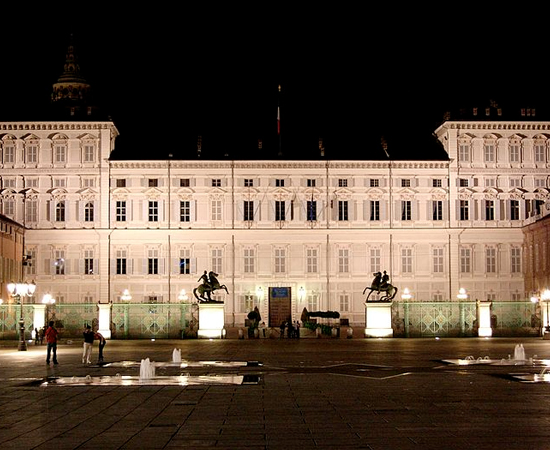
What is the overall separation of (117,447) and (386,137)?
70631 mm

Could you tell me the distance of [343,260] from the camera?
261 feet

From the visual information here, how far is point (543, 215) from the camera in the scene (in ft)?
254

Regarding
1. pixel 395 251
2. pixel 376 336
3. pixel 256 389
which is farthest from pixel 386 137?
pixel 256 389

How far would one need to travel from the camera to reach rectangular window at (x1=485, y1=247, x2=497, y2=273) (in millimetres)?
79000

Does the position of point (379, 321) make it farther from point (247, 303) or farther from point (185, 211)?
point (185, 211)

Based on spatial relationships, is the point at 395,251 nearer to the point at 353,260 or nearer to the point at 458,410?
the point at 353,260

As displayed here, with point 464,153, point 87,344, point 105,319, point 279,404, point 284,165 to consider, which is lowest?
point 279,404

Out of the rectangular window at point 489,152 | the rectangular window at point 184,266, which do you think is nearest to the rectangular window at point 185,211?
the rectangular window at point 184,266

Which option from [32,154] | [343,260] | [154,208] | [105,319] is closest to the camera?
[105,319]

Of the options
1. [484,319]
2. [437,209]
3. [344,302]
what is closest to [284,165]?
[344,302]

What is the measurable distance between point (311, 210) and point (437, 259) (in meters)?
10.2

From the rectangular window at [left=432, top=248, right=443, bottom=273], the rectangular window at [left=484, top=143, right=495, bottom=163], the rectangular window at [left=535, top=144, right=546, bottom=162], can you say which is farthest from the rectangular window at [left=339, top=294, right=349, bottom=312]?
the rectangular window at [left=535, top=144, right=546, bottom=162]

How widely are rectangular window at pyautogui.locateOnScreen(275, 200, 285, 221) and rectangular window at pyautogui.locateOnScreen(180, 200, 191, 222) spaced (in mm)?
6615

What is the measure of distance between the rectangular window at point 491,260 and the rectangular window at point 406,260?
5.73 meters
